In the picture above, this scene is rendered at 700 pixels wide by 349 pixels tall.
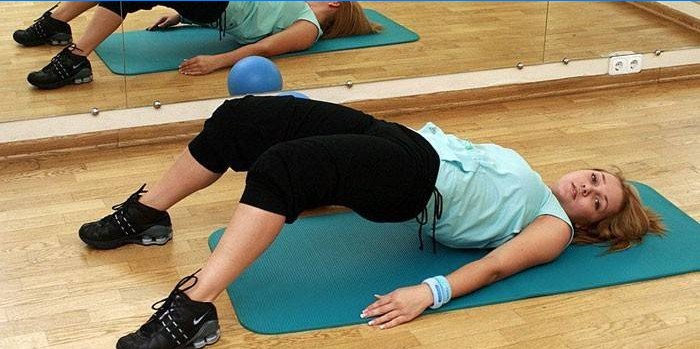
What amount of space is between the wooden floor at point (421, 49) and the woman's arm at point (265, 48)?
0.03 m

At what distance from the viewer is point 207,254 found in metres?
2.87

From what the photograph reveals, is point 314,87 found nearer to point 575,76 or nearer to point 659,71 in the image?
point 575,76

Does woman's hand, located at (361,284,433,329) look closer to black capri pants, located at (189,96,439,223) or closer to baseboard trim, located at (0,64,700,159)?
black capri pants, located at (189,96,439,223)

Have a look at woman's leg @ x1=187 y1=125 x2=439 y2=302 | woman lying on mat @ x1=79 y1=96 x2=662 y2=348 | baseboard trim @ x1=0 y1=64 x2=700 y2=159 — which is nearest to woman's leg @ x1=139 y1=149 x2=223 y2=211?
woman lying on mat @ x1=79 y1=96 x2=662 y2=348

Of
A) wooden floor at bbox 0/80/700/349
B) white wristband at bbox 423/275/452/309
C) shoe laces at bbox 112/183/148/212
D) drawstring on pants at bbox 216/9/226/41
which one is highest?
drawstring on pants at bbox 216/9/226/41

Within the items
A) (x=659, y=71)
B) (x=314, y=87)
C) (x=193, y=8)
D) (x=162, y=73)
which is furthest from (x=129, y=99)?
(x=659, y=71)

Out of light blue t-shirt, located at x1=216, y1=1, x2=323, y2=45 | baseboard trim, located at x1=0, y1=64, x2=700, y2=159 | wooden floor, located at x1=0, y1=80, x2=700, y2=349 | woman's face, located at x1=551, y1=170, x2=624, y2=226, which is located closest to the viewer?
wooden floor, located at x1=0, y1=80, x2=700, y2=349

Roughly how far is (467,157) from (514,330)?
0.49m

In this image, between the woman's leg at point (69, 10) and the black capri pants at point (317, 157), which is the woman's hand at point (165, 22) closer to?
the woman's leg at point (69, 10)

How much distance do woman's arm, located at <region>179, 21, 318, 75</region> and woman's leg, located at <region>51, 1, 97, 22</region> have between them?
1.34ft

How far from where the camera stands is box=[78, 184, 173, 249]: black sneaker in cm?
286

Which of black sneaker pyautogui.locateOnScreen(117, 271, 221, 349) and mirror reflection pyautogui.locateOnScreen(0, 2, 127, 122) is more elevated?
mirror reflection pyautogui.locateOnScreen(0, 2, 127, 122)

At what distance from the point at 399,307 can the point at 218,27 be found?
5.13 ft

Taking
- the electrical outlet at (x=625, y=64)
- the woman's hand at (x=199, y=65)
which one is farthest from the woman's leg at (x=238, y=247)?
the electrical outlet at (x=625, y=64)
